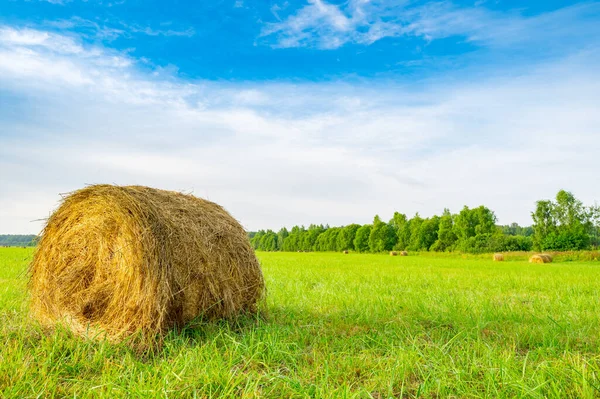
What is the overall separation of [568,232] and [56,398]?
7001 cm

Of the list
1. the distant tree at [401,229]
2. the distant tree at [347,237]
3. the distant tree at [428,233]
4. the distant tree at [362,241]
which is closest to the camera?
the distant tree at [428,233]

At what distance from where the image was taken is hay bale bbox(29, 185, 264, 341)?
565 centimetres

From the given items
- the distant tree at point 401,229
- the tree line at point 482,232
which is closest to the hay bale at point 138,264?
the tree line at point 482,232

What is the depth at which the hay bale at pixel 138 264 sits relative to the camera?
18.5 ft

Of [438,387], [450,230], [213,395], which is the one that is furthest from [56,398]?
[450,230]

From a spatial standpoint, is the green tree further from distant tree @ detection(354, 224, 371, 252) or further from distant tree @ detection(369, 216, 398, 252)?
distant tree @ detection(354, 224, 371, 252)

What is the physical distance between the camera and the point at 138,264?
5.65 metres

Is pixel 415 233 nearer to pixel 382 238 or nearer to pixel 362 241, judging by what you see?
pixel 382 238

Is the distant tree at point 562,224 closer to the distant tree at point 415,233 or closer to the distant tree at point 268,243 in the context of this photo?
the distant tree at point 415,233

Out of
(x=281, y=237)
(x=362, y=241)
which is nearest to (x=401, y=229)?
(x=362, y=241)

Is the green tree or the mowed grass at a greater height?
the green tree

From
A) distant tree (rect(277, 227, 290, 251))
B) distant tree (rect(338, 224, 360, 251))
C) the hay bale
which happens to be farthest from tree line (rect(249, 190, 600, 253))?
the hay bale

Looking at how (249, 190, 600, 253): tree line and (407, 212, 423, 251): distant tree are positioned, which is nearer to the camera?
(249, 190, 600, 253): tree line

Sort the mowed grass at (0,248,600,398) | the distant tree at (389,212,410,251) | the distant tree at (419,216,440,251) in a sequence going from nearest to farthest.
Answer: the mowed grass at (0,248,600,398), the distant tree at (419,216,440,251), the distant tree at (389,212,410,251)
